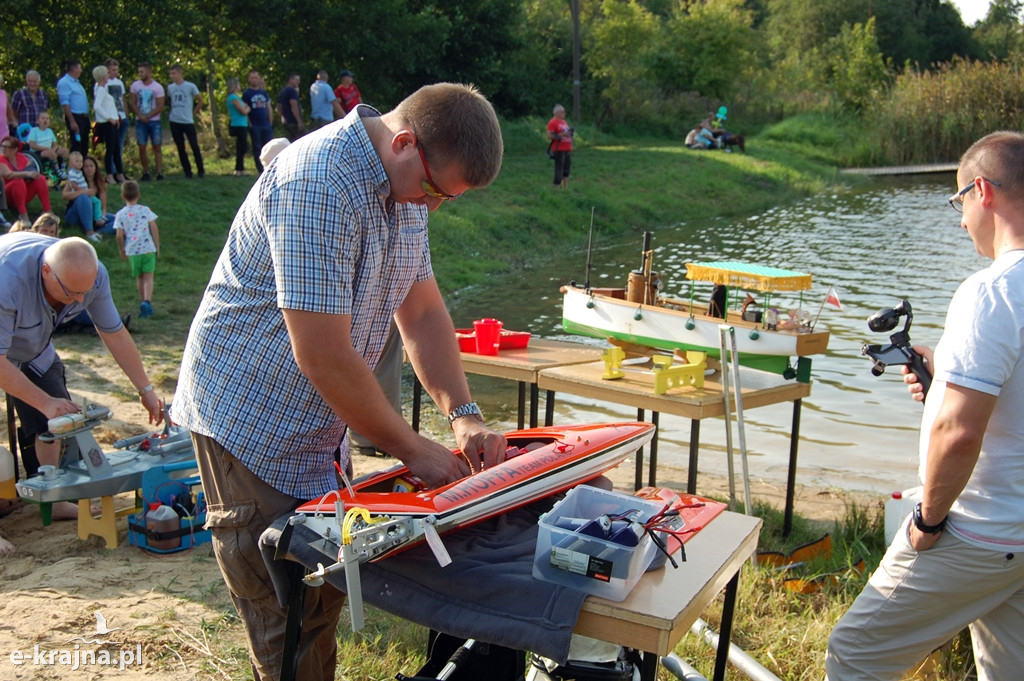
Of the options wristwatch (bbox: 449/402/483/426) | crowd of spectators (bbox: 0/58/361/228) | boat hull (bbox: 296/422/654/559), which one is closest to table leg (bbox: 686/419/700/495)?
boat hull (bbox: 296/422/654/559)

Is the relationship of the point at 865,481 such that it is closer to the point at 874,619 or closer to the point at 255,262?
the point at 874,619

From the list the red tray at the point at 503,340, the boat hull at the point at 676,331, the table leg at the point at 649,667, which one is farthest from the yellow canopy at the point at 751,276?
the table leg at the point at 649,667

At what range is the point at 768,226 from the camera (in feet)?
68.9

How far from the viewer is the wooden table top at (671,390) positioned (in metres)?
4.76

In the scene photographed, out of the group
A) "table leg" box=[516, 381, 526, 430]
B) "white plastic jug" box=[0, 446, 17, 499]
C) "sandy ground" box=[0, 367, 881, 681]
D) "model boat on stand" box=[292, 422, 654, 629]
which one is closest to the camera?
"model boat on stand" box=[292, 422, 654, 629]

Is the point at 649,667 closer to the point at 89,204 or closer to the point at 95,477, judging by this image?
the point at 95,477

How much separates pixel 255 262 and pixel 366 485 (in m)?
0.74

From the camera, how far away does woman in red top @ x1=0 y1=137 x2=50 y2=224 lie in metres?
11.4

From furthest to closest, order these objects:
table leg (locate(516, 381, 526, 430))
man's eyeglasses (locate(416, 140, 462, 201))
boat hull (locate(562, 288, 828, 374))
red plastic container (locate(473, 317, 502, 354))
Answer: table leg (locate(516, 381, 526, 430)) → boat hull (locate(562, 288, 828, 374)) → red plastic container (locate(473, 317, 502, 354)) → man's eyeglasses (locate(416, 140, 462, 201))

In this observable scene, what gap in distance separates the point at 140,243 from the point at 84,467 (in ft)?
19.0

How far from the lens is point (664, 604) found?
2.11m

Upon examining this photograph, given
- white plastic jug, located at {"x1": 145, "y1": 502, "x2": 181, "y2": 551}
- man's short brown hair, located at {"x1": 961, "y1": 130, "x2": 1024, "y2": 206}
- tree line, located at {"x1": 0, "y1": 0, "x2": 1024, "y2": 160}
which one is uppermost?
tree line, located at {"x1": 0, "y1": 0, "x2": 1024, "y2": 160}

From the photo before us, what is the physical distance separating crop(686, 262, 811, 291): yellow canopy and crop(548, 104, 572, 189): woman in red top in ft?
48.6

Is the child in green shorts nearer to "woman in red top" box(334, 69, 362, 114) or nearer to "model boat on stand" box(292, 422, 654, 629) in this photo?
"woman in red top" box(334, 69, 362, 114)
